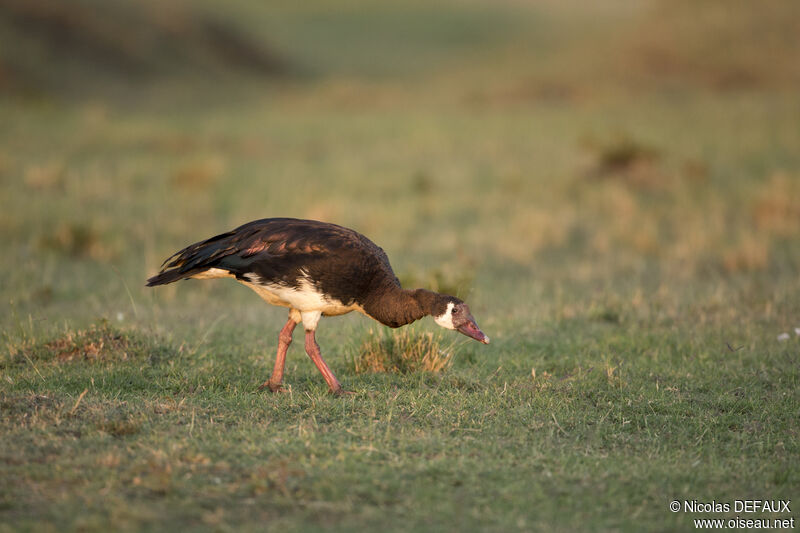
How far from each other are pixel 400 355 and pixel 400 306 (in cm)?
97

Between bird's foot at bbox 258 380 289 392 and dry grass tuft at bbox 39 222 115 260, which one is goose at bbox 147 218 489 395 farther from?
dry grass tuft at bbox 39 222 115 260

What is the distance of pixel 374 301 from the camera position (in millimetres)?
6113

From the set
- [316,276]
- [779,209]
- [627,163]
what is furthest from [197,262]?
[627,163]

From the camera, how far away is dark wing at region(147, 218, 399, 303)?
593cm

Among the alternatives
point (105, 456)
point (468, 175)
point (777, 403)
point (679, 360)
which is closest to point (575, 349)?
point (679, 360)

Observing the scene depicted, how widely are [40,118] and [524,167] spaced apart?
12704mm

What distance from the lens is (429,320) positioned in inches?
349

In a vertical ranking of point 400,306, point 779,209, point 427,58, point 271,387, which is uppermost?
point 427,58

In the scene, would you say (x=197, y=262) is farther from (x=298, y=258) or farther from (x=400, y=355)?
(x=400, y=355)

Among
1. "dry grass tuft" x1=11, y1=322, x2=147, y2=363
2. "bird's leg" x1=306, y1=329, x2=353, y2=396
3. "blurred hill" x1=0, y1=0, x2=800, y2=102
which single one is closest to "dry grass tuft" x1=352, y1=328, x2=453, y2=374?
"bird's leg" x1=306, y1=329, x2=353, y2=396

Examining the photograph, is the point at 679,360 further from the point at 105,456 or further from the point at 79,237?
the point at 79,237

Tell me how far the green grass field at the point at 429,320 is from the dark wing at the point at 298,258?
836 millimetres

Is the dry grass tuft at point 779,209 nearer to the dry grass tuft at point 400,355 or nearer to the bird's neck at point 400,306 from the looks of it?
the dry grass tuft at point 400,355

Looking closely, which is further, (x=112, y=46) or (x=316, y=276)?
(x=112, y=46)
